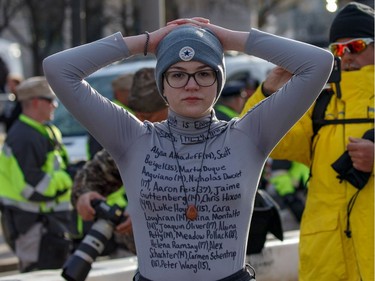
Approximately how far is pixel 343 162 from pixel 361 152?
101 millimetres

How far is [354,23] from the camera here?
486cm

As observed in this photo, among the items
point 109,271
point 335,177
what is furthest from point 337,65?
point 109,271

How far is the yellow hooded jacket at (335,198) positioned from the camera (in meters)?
4.61

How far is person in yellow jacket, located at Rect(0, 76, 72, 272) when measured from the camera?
7.83 metres

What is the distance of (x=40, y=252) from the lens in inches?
311

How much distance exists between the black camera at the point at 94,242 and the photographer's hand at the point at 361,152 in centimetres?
151

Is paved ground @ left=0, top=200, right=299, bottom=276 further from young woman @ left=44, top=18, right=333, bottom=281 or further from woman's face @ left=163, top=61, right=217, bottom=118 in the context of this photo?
woman's face @ left=163, top=61, right=217, bottom=118

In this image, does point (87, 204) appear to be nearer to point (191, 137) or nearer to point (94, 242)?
point (94, 242)

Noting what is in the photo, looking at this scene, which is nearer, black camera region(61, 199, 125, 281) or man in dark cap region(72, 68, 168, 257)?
black camera region(61, 199, 125, 281)

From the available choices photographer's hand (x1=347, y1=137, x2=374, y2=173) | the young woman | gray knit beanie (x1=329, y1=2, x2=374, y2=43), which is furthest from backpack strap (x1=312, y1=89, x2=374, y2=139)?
the young woman

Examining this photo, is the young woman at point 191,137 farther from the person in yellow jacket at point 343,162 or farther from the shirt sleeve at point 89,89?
the person in yellow jacket at point 343,162

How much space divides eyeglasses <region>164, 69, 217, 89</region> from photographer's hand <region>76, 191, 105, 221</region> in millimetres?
2185

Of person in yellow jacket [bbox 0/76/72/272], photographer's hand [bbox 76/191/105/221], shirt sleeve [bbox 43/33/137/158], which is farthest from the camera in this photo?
person in yellow jacket [bbox 0/76/72/272]

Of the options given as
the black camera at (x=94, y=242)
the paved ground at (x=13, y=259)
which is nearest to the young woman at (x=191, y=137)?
the black camera at (x=94, y=242)
